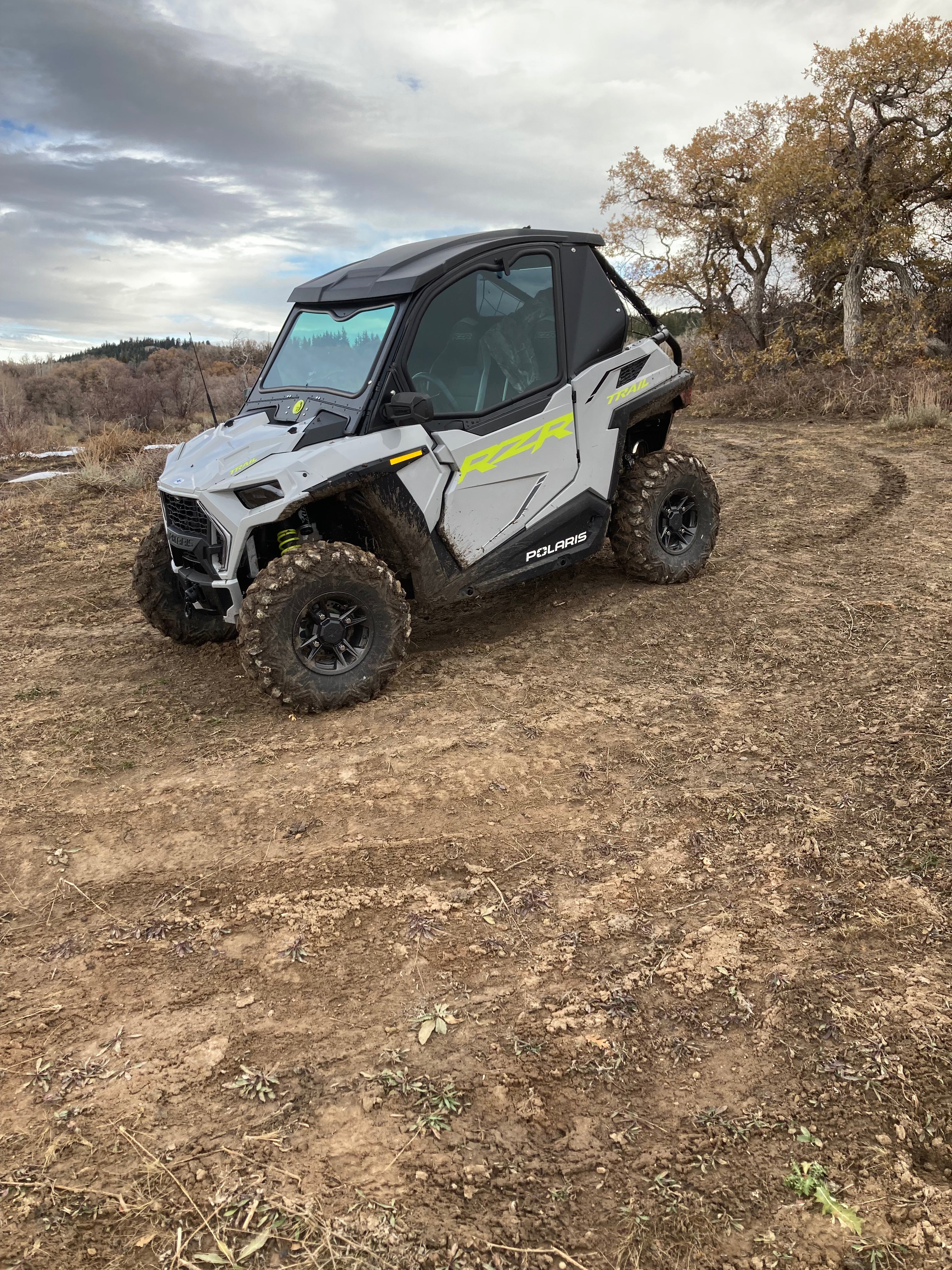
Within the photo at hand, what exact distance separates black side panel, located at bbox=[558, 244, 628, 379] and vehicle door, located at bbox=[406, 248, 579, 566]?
4.0 inches

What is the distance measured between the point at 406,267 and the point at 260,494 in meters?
1.60

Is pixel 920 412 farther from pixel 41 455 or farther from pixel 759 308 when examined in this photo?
pixel 41 455

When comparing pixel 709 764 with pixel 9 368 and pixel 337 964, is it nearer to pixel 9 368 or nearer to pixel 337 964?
pixel 337 964

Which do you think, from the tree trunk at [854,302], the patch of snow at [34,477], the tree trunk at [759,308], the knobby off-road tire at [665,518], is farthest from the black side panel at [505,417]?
the tree trunk at [759,308]

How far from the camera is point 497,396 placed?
15.8ft

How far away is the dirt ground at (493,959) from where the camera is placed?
74.7 inches

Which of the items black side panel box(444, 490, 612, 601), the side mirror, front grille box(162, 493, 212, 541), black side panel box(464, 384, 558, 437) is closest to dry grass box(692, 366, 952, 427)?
black side panel box(444, 490, 612, 601)

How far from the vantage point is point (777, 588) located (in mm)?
5914

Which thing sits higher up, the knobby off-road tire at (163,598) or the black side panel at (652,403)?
the black side panel at (652,403)

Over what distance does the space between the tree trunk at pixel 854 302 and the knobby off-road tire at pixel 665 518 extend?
41.0 ft

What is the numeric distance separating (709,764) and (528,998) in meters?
1.61

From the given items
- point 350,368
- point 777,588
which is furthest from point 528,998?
point 777,588

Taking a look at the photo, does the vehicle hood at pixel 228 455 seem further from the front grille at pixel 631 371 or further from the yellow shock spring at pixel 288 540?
the front grille at pixel 631 371

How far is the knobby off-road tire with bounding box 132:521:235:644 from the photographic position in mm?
5203
